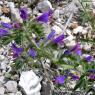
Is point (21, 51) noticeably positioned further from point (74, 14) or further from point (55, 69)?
point (74, 14)

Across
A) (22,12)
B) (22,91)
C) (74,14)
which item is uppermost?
(22,12)

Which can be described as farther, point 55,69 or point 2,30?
point 55,69

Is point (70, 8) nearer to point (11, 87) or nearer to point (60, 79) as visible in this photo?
point (11, 87)

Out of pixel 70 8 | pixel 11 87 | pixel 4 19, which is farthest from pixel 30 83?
pixel 70 8

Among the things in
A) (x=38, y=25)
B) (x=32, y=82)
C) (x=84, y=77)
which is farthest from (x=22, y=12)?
(x=32, y=82)

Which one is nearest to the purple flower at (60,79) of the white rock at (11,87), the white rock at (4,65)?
the white rock at (11,87)

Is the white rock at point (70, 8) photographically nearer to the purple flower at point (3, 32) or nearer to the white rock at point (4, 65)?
the white rock at point (4, 65)

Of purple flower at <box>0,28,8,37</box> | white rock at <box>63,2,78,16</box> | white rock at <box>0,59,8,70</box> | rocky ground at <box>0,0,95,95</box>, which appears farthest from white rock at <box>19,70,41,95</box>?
white rock at <box>63,2,78,16</box>

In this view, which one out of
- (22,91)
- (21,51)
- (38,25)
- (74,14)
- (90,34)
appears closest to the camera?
(38,25)
